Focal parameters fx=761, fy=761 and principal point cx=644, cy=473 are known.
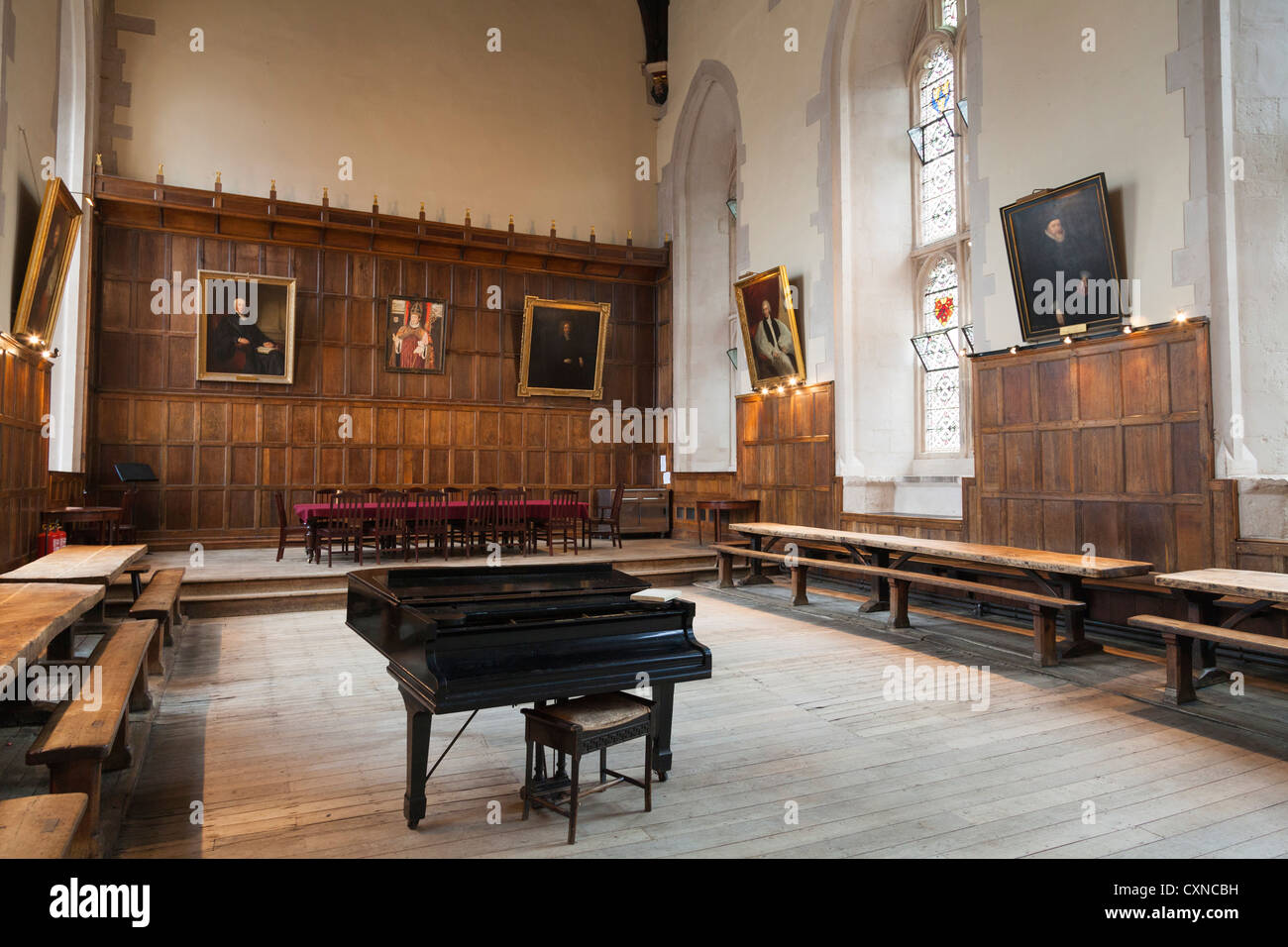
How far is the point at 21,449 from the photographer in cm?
609

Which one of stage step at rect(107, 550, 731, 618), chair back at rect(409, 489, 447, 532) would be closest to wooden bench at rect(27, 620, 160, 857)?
stage step at rect(107, 550, 731, 618)

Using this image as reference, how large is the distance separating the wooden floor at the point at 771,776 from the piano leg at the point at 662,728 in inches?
3.0

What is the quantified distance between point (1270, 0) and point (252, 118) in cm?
1111

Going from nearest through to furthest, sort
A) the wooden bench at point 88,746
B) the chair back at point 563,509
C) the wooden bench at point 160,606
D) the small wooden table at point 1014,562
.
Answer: the wooden bench at point 88,746 → the wooden bench at point 160,606 → the small wooden table at point 1014,562 → the chair back at point 563,509

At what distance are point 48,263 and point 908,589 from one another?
24.8 ft

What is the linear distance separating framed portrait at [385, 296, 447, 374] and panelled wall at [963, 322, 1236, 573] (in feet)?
24.8

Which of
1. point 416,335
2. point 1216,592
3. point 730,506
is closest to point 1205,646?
point 1216,592

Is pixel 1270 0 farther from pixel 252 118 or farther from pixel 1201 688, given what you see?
pixel 252 118

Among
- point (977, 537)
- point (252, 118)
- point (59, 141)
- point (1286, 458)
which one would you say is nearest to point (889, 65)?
point (977, 537)

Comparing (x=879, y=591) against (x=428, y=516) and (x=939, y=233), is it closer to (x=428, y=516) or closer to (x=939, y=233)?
(x=939, y=233)

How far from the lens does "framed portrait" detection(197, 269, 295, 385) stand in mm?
10031

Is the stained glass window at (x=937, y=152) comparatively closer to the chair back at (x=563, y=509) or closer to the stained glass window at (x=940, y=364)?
the stained glass window at (x=940, y=364)

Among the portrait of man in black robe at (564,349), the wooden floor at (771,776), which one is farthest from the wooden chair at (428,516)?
the portrait of man in black robe at (564,349)

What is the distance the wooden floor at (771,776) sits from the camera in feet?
8.10
